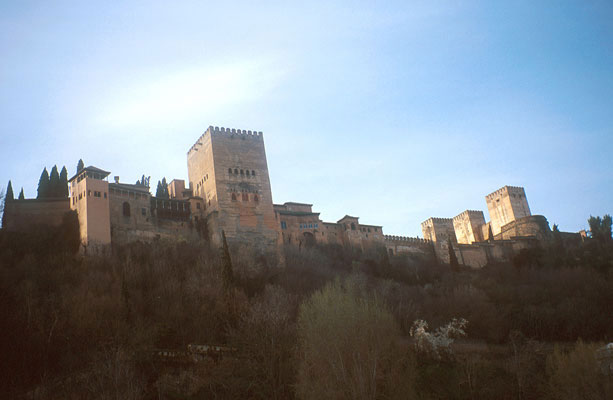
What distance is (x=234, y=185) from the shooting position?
4597cm

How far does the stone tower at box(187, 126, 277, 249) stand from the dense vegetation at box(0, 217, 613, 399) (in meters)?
3.55

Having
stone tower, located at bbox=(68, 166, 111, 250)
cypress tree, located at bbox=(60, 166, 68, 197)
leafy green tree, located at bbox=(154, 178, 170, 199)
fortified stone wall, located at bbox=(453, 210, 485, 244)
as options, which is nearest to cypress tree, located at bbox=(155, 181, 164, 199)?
leafy green tree, located at bbox=(154, 178, 170, 199)

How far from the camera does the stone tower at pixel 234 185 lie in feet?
145

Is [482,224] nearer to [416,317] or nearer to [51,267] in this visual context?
[416,317]

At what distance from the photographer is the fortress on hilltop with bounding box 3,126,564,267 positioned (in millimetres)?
36406

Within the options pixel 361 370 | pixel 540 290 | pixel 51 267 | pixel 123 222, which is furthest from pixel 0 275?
pixel 540 290

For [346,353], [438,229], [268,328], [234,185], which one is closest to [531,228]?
[438,229]

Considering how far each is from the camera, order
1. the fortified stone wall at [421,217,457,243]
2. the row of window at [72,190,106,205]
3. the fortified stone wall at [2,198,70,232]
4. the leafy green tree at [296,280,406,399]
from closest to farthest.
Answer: the leafy green tree at [296,280,406,399]
the fortified stone wall at [2,198,70,232]
the row of window at [72,190,106,205]
the fortified stone wall at [421,217,457,243]

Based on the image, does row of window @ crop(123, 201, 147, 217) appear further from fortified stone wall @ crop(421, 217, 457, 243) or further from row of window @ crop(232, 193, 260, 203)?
fortified stone wall @ crop(421, 217, 457, 243)

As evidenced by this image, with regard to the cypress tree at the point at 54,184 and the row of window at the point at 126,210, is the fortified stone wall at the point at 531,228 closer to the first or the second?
the row of window at the point at 126,210

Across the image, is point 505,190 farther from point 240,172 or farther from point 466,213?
point 240,172

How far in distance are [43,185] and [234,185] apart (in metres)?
15.3

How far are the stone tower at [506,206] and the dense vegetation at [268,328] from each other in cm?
2440

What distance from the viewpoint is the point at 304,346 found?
72.3 ft
